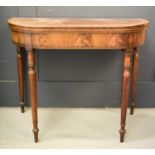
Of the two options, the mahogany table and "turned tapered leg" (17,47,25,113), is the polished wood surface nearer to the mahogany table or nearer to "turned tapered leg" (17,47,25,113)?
the mahogany table

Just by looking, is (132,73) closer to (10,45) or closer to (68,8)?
(68,8)

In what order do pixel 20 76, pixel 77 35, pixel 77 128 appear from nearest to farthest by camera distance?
1. pixel 77 35
2. pixel 77 128
3. pixel 20 76

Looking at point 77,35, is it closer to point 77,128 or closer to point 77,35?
point 77,35

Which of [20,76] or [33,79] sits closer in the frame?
[33,79]

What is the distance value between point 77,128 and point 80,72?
1.26 ft

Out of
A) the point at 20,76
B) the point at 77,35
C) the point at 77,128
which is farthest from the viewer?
the point at 20,76

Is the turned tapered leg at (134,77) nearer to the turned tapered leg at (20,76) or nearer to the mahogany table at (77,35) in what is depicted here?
the mahogany table at (77,35)

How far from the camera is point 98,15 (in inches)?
67.4

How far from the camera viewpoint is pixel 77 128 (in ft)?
5.42

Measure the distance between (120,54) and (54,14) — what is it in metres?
0.49

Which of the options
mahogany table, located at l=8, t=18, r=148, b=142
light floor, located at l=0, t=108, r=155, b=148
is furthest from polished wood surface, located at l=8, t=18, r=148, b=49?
light floor, located at l=0, t=108, r=155, b=148

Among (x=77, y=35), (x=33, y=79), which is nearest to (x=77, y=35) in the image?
(x=77, y=35)

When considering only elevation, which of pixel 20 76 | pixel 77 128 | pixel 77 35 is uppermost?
pixel 77 35
